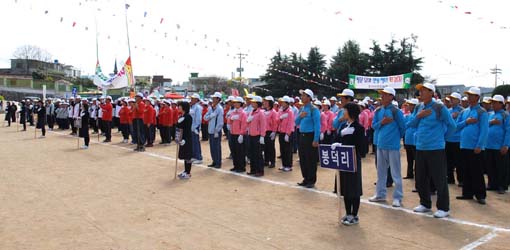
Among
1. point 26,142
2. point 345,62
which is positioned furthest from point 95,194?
point 345,62

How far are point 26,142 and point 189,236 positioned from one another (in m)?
16.0

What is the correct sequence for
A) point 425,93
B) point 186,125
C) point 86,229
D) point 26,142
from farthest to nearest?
1. point 26,142
2. point 186,125
3. point 425,93
4. point 86,229

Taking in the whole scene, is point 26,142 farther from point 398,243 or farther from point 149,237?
Result: point 398,243

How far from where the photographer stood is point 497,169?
28.3 feet

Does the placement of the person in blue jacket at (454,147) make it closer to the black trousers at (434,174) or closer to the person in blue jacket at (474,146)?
the person in blue jacket at (474,146)

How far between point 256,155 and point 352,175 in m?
4.71

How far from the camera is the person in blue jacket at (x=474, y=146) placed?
760 cm

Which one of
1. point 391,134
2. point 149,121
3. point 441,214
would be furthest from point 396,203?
point 149,121

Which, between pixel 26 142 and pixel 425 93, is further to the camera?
pixel 26 142

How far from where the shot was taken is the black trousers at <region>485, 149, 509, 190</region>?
8516 mm

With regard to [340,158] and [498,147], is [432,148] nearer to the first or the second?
[340,158]

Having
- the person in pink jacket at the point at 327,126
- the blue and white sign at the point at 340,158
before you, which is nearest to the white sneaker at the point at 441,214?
the blue and white sign at the point at 340,158

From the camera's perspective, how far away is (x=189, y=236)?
5.76m

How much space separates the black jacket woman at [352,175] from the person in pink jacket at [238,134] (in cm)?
464
